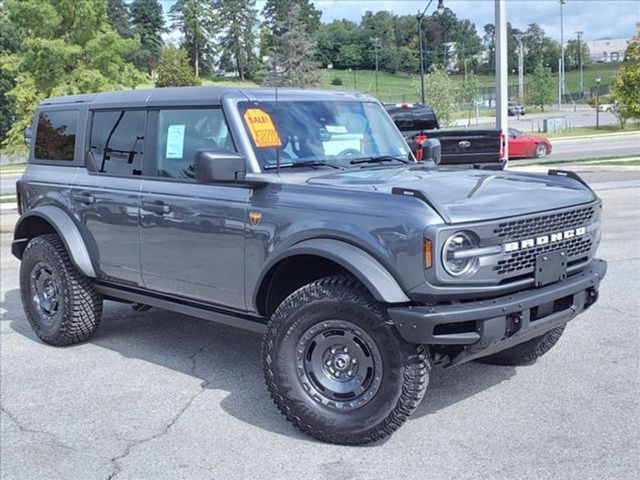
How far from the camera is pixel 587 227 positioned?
4348 mm

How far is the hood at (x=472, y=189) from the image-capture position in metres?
3.72

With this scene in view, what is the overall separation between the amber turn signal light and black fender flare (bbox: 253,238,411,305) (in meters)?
0.22

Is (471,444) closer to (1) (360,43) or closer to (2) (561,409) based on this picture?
(2) (561,409)

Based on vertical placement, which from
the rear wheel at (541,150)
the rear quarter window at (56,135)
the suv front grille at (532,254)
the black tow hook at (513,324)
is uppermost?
the rear wheel at (541,150)

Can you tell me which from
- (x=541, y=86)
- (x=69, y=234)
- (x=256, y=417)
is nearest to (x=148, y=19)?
(x=541, y=86)

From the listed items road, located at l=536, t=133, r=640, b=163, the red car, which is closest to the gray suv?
road, located at l=536, t=133, r=640, b=163

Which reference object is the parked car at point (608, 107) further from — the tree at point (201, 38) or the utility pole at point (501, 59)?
the tree at point (201, 38)

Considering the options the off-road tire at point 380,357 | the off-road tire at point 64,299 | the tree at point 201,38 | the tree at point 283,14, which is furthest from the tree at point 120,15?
the off-road tire at point 380,357

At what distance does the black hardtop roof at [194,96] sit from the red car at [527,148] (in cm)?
2390

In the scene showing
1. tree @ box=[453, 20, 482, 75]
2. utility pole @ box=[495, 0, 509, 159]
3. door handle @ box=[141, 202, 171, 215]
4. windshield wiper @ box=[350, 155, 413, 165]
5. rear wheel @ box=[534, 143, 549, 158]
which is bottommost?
door handle @ box=[141, 202, 171, 215]

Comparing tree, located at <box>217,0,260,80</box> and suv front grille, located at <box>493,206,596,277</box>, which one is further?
tree, located at <box>217,0,260,80</box>

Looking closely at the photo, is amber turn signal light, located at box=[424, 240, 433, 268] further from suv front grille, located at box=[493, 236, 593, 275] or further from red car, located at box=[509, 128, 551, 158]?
red car, located at box=[509, 128, 551, 158]

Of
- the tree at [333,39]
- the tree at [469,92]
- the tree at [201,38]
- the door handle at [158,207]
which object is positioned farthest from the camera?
the tree at [333,39]

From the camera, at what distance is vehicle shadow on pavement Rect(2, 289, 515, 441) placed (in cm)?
456
